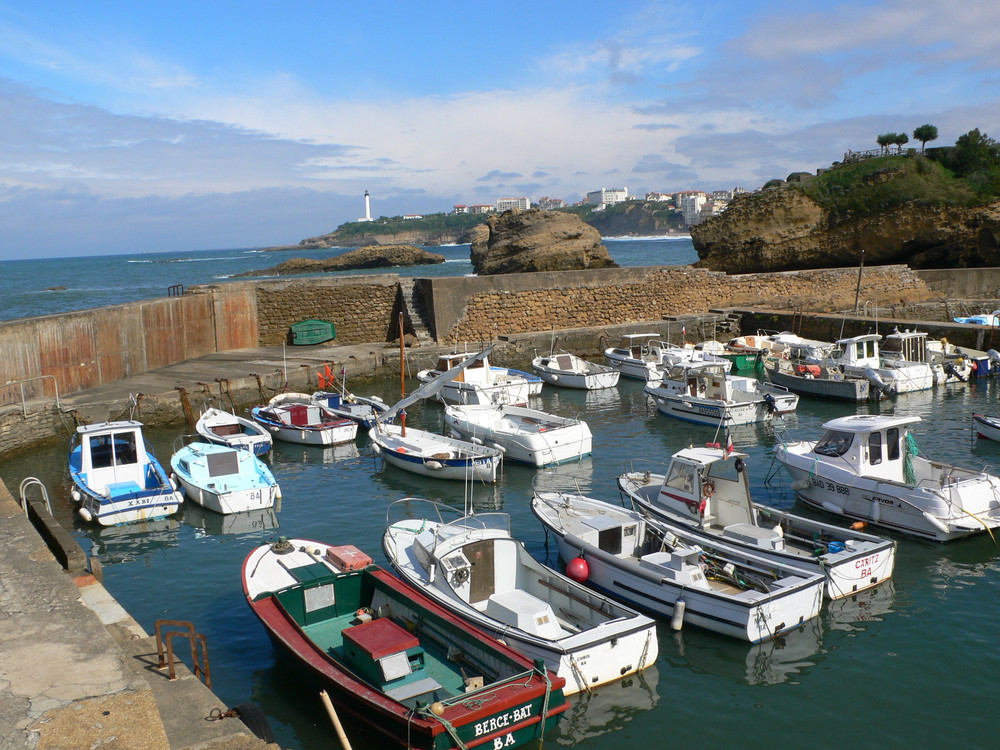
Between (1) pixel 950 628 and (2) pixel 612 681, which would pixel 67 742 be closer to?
(2) pixel 612 681

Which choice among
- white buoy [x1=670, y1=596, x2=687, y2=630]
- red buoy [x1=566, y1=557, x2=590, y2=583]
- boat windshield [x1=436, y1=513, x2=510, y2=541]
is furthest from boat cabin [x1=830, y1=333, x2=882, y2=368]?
boat windshield [x1=436, y1=513, x2=510, y2=541]

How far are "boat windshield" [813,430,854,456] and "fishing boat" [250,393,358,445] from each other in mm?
10164

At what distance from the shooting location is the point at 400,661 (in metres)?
7.34

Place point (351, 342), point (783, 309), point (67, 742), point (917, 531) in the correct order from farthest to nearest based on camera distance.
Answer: point (783, 309) → point (351, 342) → point (917, 531) → point (67, 742)

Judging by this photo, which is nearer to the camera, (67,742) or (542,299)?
(67,742)

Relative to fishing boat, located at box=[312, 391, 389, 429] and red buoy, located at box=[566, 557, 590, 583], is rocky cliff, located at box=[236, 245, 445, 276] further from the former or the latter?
red buoy, located at box=[566, 557, 590, 583]

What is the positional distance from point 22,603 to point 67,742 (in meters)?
2.49

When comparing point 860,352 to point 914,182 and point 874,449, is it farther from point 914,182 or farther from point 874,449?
point 914,182

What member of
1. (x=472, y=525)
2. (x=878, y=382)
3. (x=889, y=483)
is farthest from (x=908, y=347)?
(x=472, y=525)

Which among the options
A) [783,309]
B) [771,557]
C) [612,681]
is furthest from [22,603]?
[783,309]

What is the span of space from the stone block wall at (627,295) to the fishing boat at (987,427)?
46.6 ft

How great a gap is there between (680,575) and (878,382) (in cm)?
1572

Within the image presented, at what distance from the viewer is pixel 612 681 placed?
8.38 metres

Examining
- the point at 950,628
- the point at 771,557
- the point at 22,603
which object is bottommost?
the point at 950,628
